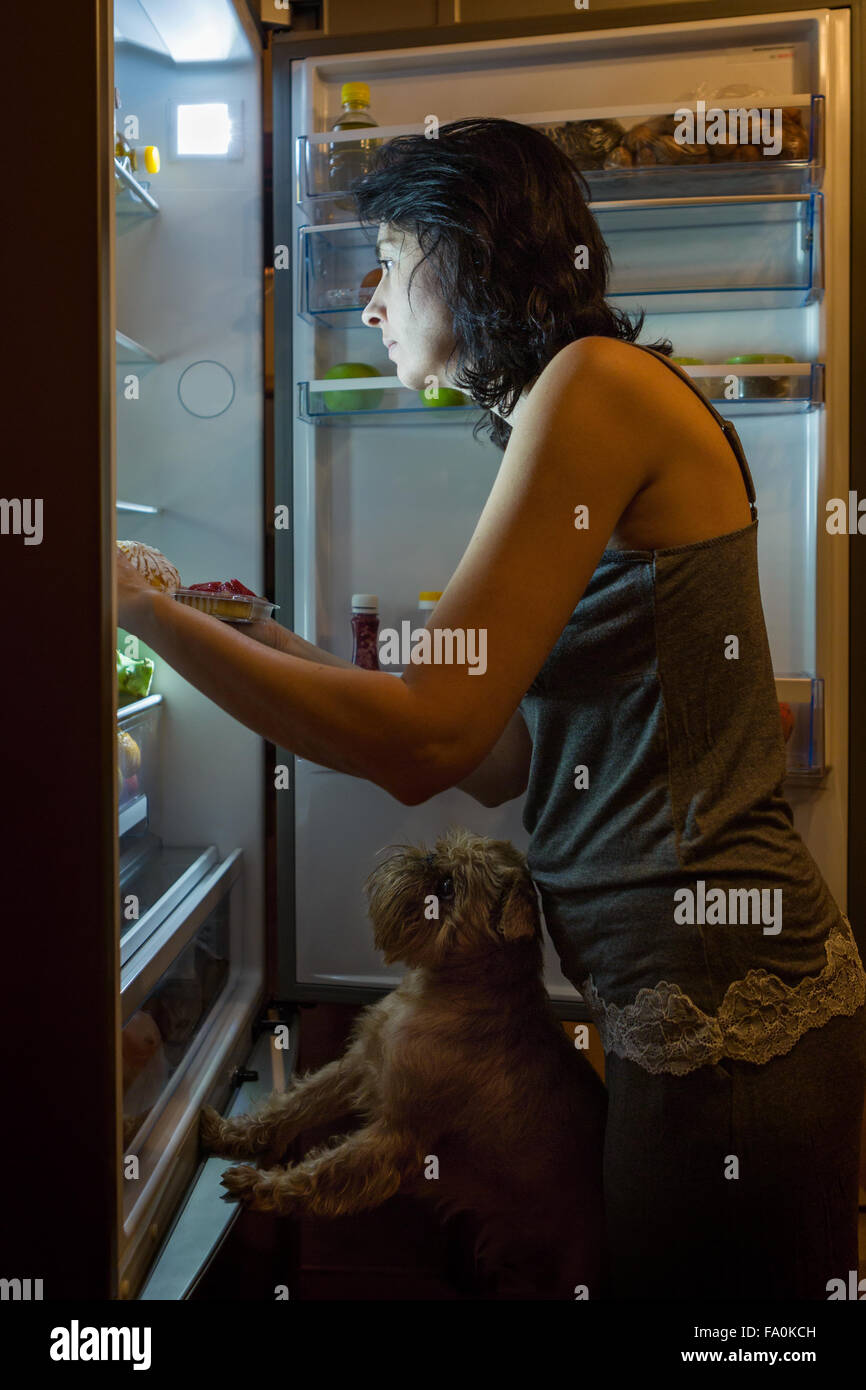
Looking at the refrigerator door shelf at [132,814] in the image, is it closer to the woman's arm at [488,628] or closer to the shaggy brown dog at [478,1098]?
the shaggy brown dog at [478,1098]

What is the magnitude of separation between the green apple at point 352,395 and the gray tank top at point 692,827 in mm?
684

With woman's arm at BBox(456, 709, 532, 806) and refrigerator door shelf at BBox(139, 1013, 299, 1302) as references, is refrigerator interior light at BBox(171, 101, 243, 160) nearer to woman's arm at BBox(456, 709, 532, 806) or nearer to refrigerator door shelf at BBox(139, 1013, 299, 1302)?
woman's arm at BBox(456, 709, 532, 806)

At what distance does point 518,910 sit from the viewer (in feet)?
3.56

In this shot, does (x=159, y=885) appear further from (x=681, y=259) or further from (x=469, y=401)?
(x=681, y=259)

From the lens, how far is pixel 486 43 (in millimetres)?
1495

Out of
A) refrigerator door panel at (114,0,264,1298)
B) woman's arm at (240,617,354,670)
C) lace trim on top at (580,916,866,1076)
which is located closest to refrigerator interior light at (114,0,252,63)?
refrigerator door panel at (114,0,264,1298)

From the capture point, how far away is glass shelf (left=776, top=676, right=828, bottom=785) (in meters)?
1.48

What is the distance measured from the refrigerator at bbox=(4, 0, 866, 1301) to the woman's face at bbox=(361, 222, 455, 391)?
1.27 ft

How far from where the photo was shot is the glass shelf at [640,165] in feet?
4.57

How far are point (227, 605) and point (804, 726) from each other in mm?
885

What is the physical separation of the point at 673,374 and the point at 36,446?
52cm

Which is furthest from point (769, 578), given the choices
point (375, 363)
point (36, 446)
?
point (36, 446)

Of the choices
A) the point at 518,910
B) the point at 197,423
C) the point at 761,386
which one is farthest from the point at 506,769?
the point at 197,423

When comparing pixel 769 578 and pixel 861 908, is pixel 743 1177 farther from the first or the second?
pixel 769 578
